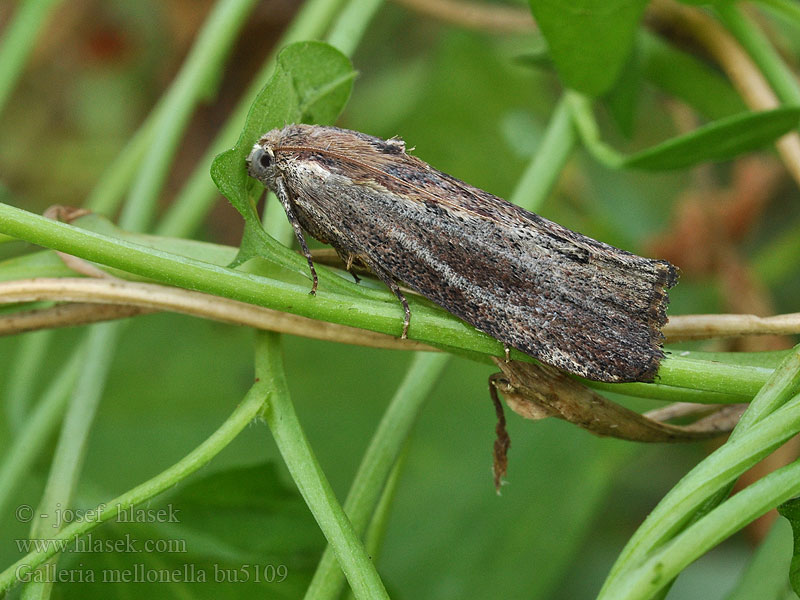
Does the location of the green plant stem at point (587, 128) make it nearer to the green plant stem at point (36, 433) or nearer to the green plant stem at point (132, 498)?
the green plant stem at point (132, 498)

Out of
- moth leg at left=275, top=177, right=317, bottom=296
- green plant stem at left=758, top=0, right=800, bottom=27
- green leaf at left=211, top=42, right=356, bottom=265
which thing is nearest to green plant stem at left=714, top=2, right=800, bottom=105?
green plant stem at left=758, top=0, right=800, bottom=27

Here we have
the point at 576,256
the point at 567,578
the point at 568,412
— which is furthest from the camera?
the point at 567,578

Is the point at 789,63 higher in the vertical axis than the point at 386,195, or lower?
higher

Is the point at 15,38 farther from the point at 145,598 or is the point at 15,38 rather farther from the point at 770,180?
the point at 770,180

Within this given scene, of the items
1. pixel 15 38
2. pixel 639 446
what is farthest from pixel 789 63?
pixel 15 38

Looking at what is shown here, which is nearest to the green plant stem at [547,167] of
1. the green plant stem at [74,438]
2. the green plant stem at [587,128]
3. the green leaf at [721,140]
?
the green plant stem at [587,128]

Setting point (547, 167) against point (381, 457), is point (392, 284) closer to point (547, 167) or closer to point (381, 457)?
point (381, 457)

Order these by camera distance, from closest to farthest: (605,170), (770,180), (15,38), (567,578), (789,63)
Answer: (15,38) < (789,63) < (567,578) < (770,180) < (605,170)
